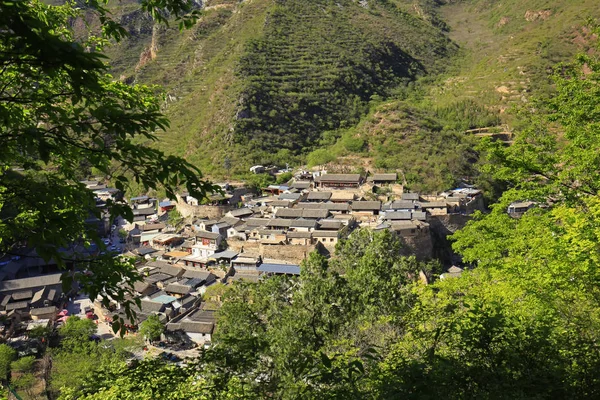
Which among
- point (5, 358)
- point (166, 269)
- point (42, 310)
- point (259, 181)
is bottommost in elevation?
point (42, 310)

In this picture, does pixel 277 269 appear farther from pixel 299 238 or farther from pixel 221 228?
pixel 221 228

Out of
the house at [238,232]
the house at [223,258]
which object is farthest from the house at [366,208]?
the house at [223,258]

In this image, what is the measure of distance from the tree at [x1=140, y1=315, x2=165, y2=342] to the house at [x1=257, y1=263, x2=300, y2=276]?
672 cm

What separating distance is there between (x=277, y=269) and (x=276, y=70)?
3814 cm

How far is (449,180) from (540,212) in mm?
27618

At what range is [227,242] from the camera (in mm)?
28234

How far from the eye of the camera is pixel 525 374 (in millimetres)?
4004

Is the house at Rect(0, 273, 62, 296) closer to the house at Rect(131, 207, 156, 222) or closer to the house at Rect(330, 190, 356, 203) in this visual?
the house at Rect(131, 207, 156, 222)

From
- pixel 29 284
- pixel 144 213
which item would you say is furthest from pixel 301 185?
pixel 29 284

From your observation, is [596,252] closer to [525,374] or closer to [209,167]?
[525,374]

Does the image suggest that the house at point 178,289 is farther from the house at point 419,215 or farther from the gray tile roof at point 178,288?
the house at point 419,215

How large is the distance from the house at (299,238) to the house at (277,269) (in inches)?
71.4

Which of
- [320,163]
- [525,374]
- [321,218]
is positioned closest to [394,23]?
[320,163]

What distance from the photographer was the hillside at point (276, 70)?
1833 inches
